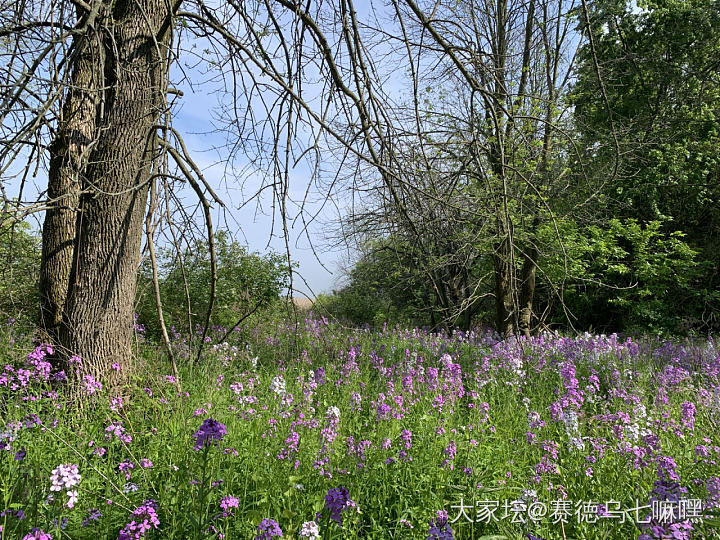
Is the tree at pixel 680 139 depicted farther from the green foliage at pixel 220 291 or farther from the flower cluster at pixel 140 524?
the flower cluster at pixel 140 524

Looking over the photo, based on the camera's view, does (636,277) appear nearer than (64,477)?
No

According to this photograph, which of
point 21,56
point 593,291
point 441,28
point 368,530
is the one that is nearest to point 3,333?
point 21,56

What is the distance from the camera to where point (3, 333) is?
19.5 feet

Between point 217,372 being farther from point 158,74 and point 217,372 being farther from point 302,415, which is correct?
point 158,74

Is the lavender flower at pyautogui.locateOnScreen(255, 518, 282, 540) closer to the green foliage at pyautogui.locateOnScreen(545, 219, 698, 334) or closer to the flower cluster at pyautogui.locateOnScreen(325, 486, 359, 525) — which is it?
the flower cluster at pyautogui.locateOnScreen(325, 486, 359, 525)

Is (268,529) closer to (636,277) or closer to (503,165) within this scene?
(503,165)

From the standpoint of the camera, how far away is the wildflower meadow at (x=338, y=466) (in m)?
2.06

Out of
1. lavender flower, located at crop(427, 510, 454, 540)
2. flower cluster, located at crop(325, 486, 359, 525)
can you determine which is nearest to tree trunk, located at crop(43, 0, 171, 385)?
flower cluster, located at crop(325, 486, 359, 525)

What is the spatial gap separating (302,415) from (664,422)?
115 inches

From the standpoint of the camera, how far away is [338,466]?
275 centimetres

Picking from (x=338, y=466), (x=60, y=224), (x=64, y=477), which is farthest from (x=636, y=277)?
(x=64, y=477)

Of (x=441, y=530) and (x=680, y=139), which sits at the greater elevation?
(x=680, y=139)

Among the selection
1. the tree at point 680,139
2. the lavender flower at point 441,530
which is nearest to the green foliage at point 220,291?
the lavender flower at point 441,530

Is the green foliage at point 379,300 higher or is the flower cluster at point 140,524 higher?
the green foliage at point 379,300
